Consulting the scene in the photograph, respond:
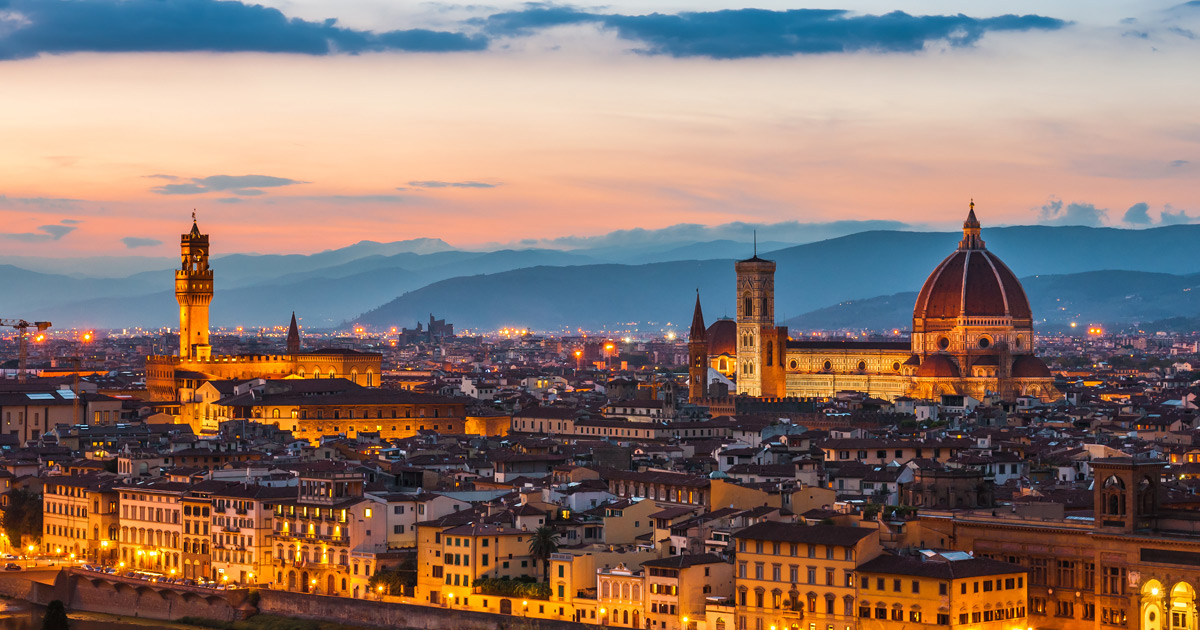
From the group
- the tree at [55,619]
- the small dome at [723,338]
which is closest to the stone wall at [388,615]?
the tree at [55,619]

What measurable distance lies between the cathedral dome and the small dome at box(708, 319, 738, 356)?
16.2 meters

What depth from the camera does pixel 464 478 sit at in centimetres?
6912

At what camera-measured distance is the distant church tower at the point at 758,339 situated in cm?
14700

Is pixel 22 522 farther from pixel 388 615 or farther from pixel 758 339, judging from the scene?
pixel 758 339

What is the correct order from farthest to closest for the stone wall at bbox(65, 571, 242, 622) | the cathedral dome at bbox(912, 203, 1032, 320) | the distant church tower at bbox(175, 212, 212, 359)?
the cathedral dome at bbox(912, 203, 1032, 320)
the distant church tower at bbox(175, 212, 212, 359)
the stone wall at bbox(65, 571, 242, 622)

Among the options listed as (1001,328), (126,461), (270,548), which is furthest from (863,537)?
(1001,328)

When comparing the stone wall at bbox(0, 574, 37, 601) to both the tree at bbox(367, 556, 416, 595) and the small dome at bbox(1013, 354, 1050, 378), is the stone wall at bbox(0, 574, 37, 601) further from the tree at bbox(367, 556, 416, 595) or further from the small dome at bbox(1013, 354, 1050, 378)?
the small dome at bbox(1013, 354, 1050, 378)

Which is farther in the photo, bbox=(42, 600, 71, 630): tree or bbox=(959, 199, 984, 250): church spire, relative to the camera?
bbox=(959, 199, 984, 250): church spire

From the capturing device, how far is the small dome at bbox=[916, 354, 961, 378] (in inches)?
5527

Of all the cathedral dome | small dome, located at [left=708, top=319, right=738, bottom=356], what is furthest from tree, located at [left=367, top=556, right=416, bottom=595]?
small dome, located at [left=708, top=319, right=738, bottom=356]

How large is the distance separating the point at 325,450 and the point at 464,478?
16.2 meters

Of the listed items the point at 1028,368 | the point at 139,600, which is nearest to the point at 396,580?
the point at 139,600

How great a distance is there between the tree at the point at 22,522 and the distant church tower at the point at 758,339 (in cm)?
7646

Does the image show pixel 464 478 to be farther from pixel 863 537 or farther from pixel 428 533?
pixel 863 537
